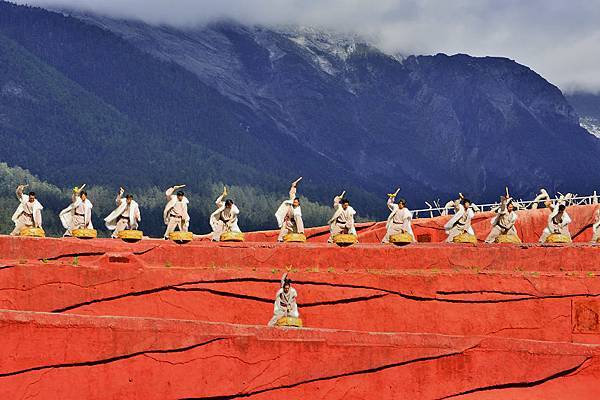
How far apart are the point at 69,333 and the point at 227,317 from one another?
12.6 feet

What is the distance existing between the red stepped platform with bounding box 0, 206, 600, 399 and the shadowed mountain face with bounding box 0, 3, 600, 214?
176ft

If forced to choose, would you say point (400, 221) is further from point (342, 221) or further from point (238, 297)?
point (238, 297)

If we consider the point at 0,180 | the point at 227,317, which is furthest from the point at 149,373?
the point at 0,180

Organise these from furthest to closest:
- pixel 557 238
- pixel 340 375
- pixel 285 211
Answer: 1. pixel 285 211
2. pixel 557 238
3. pixel 340 375

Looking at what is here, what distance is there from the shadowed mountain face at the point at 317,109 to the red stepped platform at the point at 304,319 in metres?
53.5

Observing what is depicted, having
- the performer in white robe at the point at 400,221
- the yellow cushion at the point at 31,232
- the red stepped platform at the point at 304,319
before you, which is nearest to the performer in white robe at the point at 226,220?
the red stepped platform at the point at 304,319

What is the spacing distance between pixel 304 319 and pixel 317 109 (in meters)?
78.0

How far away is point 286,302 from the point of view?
66.4 feet

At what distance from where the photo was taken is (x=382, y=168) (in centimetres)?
9788

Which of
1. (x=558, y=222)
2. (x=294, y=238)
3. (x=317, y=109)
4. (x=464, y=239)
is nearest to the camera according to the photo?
(x=464, y=239)

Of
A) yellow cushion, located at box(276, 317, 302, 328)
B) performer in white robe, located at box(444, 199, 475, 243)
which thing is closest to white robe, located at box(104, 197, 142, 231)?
performer in white robe, located at box(444, 199, 475, 243)

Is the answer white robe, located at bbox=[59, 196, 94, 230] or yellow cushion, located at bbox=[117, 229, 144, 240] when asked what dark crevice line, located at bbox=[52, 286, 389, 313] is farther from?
white robe, located at bbox=[59, 196, 94, 230]

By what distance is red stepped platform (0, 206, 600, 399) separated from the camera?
1770 centimetres

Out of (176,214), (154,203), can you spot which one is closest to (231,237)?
(176,214)
